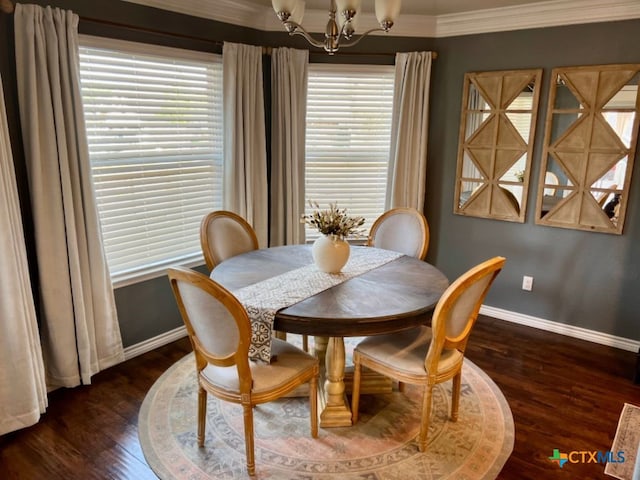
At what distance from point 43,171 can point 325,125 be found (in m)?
2.28

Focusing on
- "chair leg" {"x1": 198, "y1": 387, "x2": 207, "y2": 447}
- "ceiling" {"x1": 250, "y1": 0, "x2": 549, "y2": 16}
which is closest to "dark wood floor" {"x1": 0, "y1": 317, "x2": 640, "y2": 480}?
"chair leg" {"x1": 198, "y1": 387, "x2": 207, "y2": 447}

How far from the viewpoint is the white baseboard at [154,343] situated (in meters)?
3.21

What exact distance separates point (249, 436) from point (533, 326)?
107 inches

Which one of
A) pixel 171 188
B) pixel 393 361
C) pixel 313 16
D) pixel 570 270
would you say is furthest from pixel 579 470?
pixel 313 16

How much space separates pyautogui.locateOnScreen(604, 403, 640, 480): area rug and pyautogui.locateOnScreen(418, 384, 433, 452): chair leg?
2.81 ft

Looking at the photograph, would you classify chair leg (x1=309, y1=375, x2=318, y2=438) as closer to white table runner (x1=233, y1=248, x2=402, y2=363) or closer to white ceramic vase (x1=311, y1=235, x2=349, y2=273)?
white table runner (x1=233, y1=248, x2=402, y2=363)

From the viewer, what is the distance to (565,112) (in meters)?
3.44

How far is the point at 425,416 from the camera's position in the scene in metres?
2.28

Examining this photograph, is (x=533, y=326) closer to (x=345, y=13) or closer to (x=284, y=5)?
(x=345, y=13)

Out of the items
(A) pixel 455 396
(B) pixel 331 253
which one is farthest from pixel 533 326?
(B) pixel 331 253

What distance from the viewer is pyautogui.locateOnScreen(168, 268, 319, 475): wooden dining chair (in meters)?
1.92

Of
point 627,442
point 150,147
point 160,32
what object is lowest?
point 627,442

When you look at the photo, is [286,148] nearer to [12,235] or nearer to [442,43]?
[442,43]

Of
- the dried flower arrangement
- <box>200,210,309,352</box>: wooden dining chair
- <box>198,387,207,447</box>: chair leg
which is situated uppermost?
the dried flower arrangement
